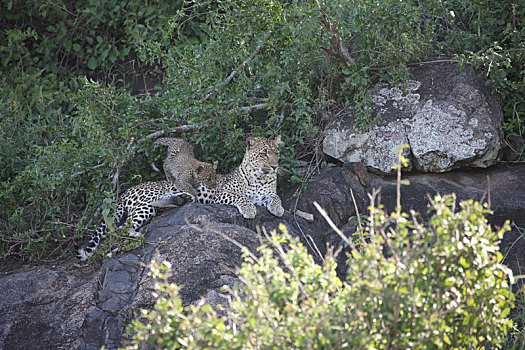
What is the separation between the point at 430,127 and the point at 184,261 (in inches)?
145

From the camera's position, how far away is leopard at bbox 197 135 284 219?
7730 millimetres

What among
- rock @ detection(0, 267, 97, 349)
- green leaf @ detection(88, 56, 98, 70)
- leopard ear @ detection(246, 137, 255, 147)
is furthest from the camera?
green leaf @ detection(88, 56, 98, 70)

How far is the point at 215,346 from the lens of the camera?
3779mm

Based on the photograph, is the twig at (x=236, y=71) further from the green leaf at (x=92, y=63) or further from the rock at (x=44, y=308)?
the green leaf at (x=92, y=63)

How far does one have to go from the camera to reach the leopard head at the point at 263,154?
778cm

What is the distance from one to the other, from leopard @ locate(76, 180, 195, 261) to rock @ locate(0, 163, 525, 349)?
15 centimetres

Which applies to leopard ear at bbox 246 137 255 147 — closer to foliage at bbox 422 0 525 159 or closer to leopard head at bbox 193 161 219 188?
leopard head at bbox 193 161 219 188

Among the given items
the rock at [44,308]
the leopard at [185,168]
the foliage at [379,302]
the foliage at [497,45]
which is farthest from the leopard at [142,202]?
the foliage at [497,45]

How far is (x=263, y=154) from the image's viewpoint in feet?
25.7

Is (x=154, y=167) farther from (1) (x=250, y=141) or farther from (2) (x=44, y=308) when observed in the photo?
(2) (x=44, y=308)

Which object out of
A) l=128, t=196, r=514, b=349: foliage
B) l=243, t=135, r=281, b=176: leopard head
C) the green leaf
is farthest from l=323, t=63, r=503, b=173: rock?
the green leaf

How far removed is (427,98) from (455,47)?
86 centimetres

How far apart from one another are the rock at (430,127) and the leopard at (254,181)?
912 millimetres

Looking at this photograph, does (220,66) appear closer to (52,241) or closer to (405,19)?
(405,19)
